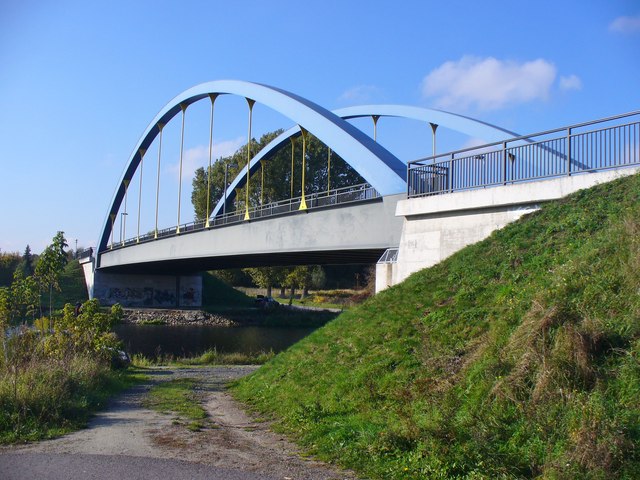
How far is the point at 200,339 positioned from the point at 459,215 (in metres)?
25.8

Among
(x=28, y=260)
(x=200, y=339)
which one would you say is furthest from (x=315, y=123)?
(x=28, y=260)

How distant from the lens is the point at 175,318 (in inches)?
1949

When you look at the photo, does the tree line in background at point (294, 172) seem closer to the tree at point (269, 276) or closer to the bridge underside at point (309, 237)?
the tree at point (269, 276)

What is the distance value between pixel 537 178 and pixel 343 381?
6104 millimetres

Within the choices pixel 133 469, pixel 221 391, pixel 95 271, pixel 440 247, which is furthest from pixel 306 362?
pixel 95 271

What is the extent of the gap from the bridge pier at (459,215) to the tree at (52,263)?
6.98 metres

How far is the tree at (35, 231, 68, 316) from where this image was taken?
44.9 feet

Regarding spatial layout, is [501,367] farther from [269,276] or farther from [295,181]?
[295,181]

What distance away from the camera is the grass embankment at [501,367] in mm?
5883

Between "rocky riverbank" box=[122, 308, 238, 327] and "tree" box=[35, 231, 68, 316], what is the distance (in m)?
34.7

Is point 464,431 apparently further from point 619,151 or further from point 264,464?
point 619,151

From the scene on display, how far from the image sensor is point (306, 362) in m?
11.4

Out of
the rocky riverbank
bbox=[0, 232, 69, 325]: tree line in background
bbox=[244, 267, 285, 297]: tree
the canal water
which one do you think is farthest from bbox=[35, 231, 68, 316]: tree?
bbox=[244, 267, 285, 297]: tree

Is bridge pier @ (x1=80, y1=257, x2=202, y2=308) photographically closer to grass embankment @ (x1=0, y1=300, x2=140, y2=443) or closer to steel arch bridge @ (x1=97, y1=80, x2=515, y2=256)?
steel arch bridge @ (x1=97, y1=80, x2=515, y2=256)
